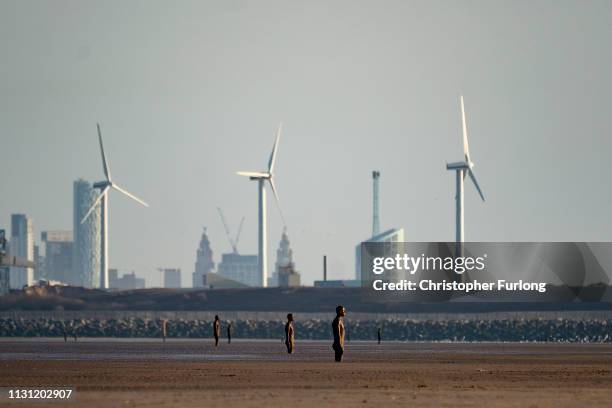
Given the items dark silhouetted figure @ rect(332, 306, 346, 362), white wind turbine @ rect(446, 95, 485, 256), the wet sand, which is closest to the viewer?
the wet sand

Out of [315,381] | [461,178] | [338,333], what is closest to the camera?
[315,381]

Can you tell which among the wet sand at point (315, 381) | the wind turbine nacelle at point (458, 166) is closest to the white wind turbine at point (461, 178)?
the wind turbine nacelle at point (458, 166)

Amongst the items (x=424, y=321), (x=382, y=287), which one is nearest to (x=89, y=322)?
(x=424, y=321)

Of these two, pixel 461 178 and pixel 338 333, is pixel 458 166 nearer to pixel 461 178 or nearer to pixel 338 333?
pixel 461 178

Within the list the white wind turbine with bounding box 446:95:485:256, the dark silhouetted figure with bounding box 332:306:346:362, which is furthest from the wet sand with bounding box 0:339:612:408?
the white wind turbine with bounding box 446:95:485:256

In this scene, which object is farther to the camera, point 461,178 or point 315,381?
point 461,178

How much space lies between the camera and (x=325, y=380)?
42.2 meters

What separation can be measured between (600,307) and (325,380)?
5804 inches

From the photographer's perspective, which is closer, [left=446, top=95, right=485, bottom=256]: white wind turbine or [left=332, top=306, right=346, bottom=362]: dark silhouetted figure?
[left=332, top=306, right=346, bottom=362]: dark silhouetted figure

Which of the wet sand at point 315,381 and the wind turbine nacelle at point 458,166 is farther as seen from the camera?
the wind turbine nacelle at point 458,166

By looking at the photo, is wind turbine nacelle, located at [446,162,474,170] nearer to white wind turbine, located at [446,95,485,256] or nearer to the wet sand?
white wind turbine, located at [446,95,485,256]

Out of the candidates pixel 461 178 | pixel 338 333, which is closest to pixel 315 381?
pixel 338 333

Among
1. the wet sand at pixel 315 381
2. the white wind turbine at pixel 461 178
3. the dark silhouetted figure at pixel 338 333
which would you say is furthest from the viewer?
Result: the white wind turbine at pixel 461 178

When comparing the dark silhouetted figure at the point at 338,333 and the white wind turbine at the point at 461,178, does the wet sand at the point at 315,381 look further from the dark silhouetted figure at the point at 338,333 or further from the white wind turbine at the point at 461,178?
the white wind turbine at the point at 461,178
